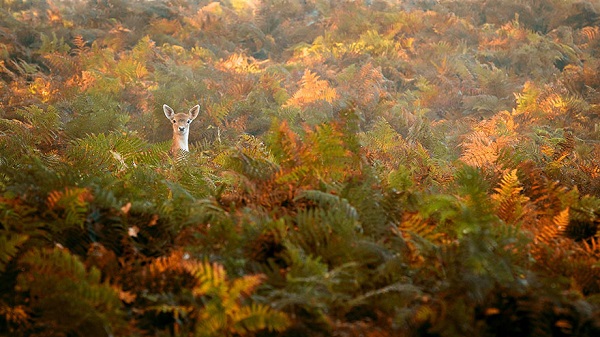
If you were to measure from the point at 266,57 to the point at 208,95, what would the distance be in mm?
4774

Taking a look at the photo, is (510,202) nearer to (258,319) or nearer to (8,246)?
(258,319)

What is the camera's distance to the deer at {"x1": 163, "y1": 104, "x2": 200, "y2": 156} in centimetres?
874

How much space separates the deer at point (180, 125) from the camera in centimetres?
874

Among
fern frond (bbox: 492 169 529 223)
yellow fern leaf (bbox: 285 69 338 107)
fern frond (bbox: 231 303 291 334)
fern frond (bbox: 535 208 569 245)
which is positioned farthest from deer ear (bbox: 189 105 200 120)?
fern frond (bbox: 231 303 291 334)

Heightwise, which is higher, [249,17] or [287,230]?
[287,230]

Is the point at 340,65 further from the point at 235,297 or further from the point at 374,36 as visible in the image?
the point at 235,297

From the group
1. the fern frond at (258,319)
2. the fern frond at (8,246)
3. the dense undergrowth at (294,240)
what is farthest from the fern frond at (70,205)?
the fern frond at (258,319)

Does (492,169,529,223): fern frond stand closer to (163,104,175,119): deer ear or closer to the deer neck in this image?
the deer neck

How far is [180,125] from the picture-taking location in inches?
349

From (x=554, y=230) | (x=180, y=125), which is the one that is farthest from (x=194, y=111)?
(x=554, y=230)

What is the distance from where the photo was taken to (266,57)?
49.4 feet

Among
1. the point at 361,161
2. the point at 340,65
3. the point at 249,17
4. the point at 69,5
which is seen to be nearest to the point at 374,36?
the point at 340,65

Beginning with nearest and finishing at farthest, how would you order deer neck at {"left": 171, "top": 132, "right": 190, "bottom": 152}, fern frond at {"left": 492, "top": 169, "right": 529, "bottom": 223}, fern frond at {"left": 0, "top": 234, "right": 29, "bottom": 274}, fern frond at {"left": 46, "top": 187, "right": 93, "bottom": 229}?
fern frond at {"left": 0, "top": 234, "right": 29, "bottom": 274} → fern frond at {"left": 46, "top": 187, "right": 93, "bottom": 229} → fern frond at {"left": 492, "top": 169, "right": 529, "bottom": 223} → deer neck at {"left": 171, "top": 132, "right": 190, "bottom": 152}

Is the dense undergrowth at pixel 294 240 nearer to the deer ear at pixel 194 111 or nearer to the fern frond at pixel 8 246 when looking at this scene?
the fern frond at pixel 8 246
